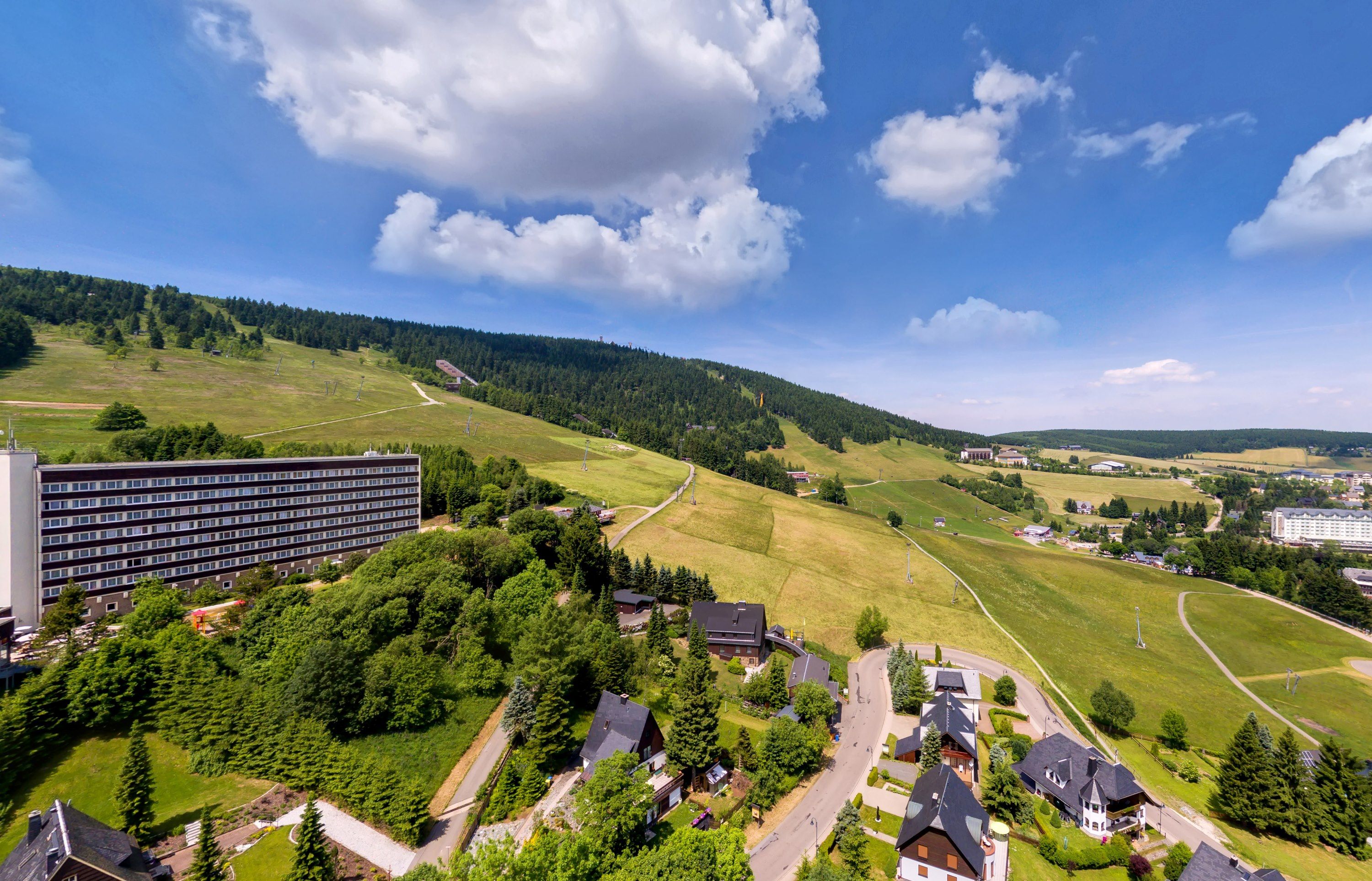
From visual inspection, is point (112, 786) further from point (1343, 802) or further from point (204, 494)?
point (1343, 802)

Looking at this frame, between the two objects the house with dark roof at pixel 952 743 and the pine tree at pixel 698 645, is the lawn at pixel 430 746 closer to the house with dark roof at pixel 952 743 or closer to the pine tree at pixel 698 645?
the pine tree at pixel 698 645

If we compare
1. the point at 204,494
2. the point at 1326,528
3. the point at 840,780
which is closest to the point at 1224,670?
the point at 840,780

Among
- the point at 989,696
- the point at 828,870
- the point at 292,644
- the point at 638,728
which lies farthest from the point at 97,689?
the point at 989,696

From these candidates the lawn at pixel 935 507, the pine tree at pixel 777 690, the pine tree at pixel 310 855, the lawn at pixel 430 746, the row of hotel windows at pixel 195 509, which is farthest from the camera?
the lawn at pixel 935 507

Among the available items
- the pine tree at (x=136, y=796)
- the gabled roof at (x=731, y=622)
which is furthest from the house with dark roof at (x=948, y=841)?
the pine tree at (x=136, y=796)

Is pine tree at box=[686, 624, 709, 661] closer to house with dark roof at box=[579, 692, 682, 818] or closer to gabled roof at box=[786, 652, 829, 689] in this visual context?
gabled roof at box=[786, 652, 829, 689]

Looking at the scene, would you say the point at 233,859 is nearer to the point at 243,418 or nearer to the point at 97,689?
the point at 97,689

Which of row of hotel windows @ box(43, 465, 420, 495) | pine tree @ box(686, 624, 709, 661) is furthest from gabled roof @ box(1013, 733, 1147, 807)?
row of hotel windows @ box(43, 465, 420, 495)
